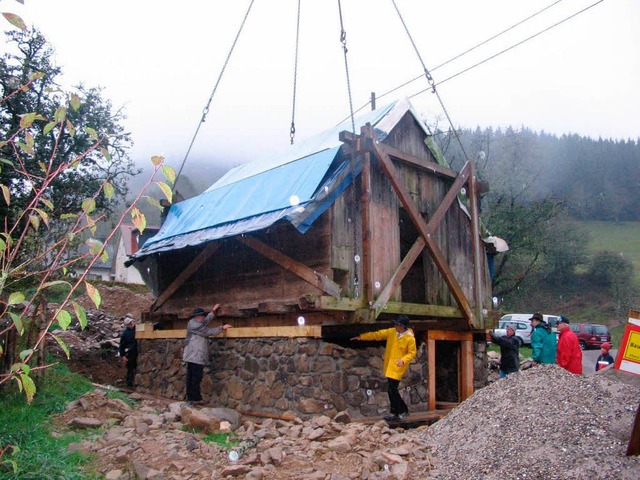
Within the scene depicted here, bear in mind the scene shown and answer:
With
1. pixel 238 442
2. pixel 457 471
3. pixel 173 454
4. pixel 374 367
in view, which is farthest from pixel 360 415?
pixel 173 454

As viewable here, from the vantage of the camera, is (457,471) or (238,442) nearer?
(457,471)

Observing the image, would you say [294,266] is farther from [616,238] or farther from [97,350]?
[616,238]

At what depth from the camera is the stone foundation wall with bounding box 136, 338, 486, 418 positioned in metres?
8.97

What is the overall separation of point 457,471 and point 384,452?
83cm

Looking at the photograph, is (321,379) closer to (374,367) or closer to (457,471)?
(374,367)

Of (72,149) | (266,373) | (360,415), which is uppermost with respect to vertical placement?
(72,149)

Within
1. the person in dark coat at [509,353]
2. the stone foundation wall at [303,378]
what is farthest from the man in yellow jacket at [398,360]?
the person in dark coat at [509,353]

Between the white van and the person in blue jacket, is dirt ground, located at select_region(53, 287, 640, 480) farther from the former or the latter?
the white van

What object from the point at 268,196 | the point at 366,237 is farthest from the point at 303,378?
the point at 268,196

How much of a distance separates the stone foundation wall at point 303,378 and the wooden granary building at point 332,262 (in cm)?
3

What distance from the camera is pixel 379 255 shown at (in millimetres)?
9789

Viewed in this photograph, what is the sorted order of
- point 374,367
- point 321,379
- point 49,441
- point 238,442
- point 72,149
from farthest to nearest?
1. point 72,149
2. point 374,367
3. point 321,379
4. point 238,442
5. point 49,441

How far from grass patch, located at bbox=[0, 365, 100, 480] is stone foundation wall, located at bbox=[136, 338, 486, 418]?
2748 millimetres

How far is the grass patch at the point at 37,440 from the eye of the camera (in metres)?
5.74
